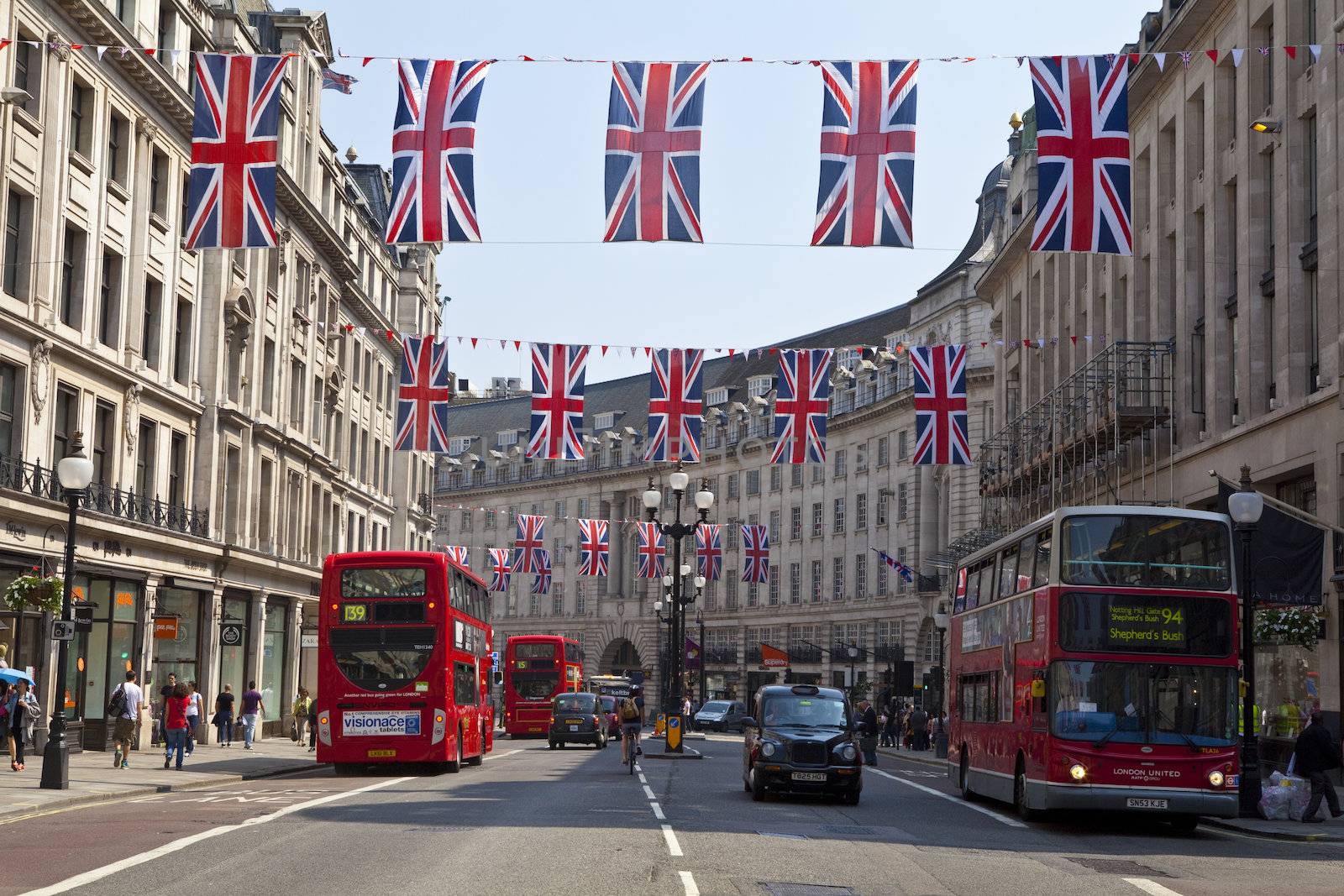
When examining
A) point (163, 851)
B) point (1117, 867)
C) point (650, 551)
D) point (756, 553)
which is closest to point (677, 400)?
point (1117, 867)

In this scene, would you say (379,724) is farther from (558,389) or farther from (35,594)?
(558,389)

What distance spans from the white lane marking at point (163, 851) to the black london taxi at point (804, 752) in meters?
6.07

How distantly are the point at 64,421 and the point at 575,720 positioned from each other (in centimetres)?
2050

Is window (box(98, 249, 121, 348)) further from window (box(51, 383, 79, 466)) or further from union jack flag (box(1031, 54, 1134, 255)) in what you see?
union jack flag (box(1031, 54, 1134, 255))

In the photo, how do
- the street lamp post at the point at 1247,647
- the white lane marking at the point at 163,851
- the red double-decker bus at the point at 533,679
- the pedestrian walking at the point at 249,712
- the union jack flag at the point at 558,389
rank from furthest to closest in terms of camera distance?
the red double-decker bus at the point at 533,679
the pedestrian walking at the point at 249,712
the union jack flag at the point at 558,389
the street lamp post at the point at 1247,647
the white lane marking at the point at 163,851

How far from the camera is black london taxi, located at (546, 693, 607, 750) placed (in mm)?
49812

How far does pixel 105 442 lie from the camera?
36312mm

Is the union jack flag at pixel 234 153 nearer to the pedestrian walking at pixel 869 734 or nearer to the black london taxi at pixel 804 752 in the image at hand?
the black london taxi at pixel 804 752

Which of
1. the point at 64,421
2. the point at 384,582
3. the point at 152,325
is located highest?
the point at 152,325

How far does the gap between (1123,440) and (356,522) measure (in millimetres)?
33997

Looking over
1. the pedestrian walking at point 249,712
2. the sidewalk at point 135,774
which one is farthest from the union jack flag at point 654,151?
the pedestrian walking at point 249,712

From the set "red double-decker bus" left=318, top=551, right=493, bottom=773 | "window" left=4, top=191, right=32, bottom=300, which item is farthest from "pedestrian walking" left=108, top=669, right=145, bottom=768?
"window" left=4, top=191, right=32, bottom=300

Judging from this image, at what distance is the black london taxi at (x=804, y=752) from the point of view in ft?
81.1

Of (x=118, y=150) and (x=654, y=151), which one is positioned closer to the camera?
(x=654, y=151)
